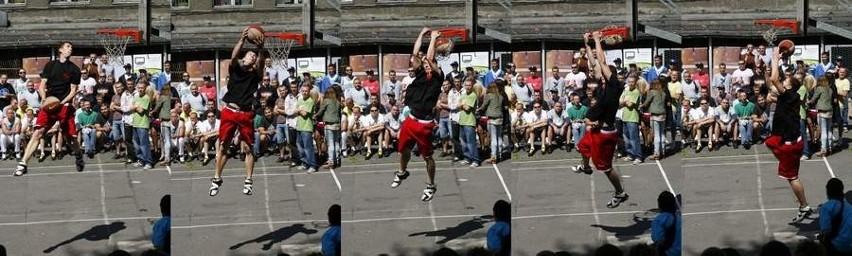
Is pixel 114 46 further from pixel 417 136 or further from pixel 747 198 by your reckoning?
pixel 747 198

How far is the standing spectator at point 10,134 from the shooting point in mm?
10984

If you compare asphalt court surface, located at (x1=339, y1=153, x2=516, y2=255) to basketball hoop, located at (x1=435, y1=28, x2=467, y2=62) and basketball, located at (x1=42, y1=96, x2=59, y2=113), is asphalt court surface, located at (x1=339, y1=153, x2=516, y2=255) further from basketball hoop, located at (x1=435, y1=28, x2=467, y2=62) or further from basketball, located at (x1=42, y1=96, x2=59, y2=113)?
basketball, located at (x1=42, y1=96, x2=59, y2=113)

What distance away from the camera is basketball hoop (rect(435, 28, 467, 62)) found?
30.6ft

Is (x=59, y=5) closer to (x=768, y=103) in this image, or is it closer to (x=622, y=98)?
(x=622, y=98)

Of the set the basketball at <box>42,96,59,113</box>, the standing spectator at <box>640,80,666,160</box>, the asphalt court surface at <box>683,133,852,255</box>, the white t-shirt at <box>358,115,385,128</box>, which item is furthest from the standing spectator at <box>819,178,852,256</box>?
the basketball at <box>42,96,59,113</box>

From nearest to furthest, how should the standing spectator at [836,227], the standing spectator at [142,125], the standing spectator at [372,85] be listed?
the standing spectator at [372,85], the standing spectator at [836,227], the standing spectator at [142,125]

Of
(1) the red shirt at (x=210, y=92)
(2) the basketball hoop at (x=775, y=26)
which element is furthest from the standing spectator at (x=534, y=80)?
(1) the red shirt at (x=210, y=92)

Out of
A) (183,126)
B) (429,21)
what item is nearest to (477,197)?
(429,21)

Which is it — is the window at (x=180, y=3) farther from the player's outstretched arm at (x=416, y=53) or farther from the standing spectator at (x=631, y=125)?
the standing spectator at (x=631, y=125)

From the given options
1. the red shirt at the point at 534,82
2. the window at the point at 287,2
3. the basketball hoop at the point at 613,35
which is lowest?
the red shirt at the point at 534,82

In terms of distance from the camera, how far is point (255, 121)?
32.7ft

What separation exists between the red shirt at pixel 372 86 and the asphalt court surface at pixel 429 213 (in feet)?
2.50

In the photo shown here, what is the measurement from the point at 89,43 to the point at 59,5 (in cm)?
45

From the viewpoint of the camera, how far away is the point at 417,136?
943 centimetres
